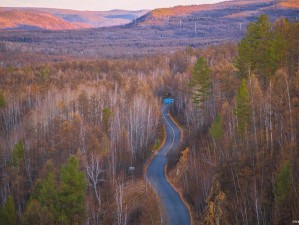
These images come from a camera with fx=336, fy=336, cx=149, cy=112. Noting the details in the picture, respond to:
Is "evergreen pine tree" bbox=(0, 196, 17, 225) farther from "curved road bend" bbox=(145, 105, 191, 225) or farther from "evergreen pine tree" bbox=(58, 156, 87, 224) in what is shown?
"curved road bend" bbox=(145, 105, 191, 225)

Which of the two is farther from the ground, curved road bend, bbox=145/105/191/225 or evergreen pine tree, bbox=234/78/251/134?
evergreen pine tree, bbox=234/78/251/134

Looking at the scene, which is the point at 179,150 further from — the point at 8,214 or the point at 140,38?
the point at 140,38

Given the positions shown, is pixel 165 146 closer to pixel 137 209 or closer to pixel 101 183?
pixel 101 183

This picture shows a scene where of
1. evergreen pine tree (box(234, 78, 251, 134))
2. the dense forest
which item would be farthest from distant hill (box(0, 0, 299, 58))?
evergreen pine tree (box(234, 78, 251, 134))

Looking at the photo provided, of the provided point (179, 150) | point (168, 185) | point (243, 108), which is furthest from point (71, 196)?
point (179, 150)

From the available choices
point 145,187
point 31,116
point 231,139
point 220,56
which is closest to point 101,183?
point 145,187

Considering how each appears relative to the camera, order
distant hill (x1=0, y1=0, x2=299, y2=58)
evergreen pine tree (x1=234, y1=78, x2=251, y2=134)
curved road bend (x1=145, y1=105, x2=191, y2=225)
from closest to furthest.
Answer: curved road bend (x1=145, y1=105, x2=191, y2=225) < evergreen pine tree (x1=234, y1=78, x2=251, y2=134) < distant hill (x1=0, y1=0, x2=299, y2=58)

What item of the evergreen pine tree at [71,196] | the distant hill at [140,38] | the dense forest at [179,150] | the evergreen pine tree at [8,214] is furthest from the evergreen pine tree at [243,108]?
the distant hill at [140,38]
